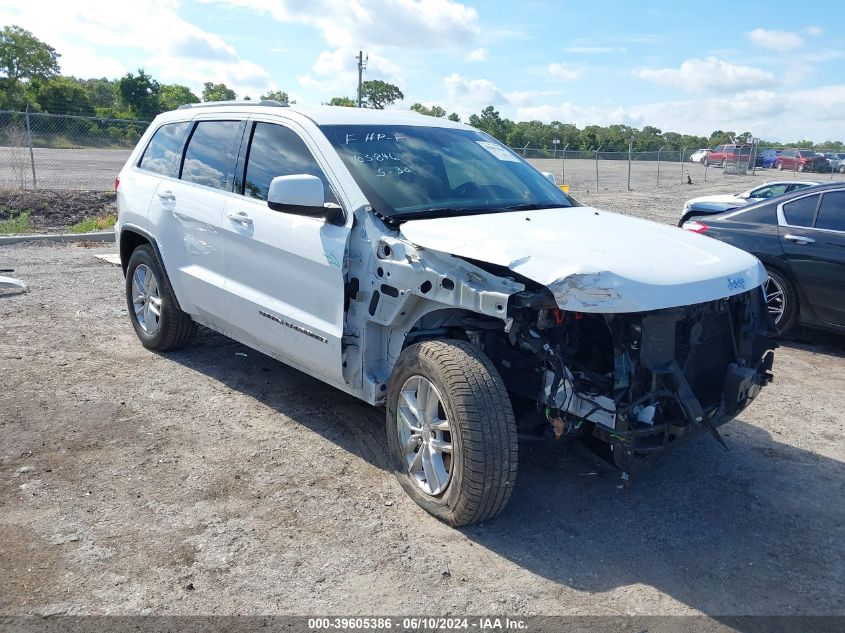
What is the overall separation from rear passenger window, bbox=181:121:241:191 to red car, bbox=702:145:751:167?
38.3m

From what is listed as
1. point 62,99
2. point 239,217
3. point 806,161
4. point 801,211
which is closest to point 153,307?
point 239,217

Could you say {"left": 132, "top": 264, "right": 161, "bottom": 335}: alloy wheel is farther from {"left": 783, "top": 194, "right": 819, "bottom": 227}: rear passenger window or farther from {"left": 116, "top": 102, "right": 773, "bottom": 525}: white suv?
{"left": 783, "top": 194, "right": 819, "bottom": 227}: rear passenger window

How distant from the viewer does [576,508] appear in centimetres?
400

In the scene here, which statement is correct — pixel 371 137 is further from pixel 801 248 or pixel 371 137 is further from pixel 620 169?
pixel 620 169

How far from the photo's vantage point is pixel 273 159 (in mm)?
4824

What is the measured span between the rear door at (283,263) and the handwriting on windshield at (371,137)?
251 mm

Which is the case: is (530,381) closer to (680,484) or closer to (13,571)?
(680,484)

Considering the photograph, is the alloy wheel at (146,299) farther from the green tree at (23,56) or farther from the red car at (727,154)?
the green tree at (23,56)

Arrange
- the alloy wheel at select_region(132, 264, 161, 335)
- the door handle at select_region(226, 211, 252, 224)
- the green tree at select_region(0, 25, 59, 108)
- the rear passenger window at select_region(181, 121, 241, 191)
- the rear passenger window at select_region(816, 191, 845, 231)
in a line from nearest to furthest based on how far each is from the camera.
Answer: the door handle at select_region(226, 211, 252, 224), the rear passenger window at select_region(181, 121, 241, 191), the alloy wheel at select_region(132, 264, 161, 335), the rear passenger window at select_region(816, 191, 845, 231), the green tree at select_region(0, 25, 59, 108)

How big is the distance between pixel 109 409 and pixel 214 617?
2547 millimetres

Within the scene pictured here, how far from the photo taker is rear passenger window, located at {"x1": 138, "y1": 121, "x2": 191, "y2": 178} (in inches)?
229

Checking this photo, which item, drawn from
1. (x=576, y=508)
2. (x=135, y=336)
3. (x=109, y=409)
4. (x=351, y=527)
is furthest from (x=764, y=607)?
(x=135, y=336)

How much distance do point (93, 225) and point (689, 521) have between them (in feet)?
39.1

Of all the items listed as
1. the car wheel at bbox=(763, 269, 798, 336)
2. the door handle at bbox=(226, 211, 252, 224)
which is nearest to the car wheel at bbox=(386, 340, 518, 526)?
the door handle at bbox=(226, 211, 252, 224)
